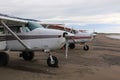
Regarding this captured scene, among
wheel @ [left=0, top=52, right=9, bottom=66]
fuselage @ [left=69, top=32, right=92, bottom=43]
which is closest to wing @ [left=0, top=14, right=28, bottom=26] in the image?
wheel @ [left=0, top=52, right=9, bottom=66]

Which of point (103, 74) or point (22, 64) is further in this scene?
point (22, 64)

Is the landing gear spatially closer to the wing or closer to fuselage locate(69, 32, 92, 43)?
the wing

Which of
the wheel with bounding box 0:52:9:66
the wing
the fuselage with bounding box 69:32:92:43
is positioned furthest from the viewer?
the fuselage with bounding box 69:32:92:43

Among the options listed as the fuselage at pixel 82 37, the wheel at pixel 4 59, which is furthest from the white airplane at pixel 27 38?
the fuselage at pixel 82 37

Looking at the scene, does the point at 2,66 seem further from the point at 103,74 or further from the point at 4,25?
the point at 103,74

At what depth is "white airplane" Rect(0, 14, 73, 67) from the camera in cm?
1339

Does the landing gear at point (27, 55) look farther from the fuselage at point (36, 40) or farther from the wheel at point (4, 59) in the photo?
the wheel at point (4, 59)

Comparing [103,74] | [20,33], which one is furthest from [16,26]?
[103,74]

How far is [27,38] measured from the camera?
→ 13.9 m

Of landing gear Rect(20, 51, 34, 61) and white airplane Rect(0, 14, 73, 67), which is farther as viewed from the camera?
landing gear Rect(20, 51, 34, 61)

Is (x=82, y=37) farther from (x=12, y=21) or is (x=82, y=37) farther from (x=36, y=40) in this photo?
(x=12, y=21)

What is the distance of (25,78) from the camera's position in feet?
36.4

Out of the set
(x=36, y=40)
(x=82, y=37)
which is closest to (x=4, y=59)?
(x=36, y=40)

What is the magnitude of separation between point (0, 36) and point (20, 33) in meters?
0.92
